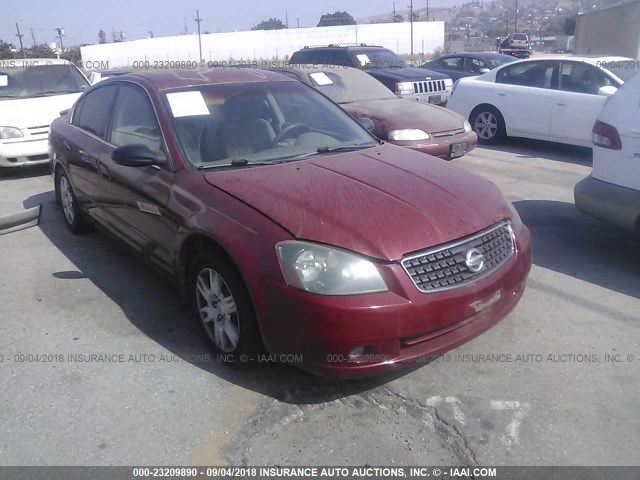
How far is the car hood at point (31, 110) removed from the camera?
8.22 m

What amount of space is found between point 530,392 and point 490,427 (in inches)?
15.8

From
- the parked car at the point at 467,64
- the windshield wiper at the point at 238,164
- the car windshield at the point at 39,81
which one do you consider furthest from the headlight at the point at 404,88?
the windshield wiper at the point at 238,164

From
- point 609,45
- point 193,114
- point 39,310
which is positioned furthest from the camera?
point 609,45

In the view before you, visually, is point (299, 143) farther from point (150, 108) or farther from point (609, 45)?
point (609, 45)

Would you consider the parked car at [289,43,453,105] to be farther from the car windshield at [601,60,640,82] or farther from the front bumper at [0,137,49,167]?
the front bumper at [0,137,49,167]

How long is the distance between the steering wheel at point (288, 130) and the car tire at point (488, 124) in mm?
6338

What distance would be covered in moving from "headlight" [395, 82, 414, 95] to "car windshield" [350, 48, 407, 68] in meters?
1.57

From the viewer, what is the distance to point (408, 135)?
287 inches

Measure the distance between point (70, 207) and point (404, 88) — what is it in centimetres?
734

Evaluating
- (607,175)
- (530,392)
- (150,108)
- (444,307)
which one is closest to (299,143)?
(150,108)

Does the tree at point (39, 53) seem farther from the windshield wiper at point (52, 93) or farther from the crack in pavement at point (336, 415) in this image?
the crack in pavement at point (336, 415)

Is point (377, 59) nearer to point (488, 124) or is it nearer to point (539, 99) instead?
point (488, 124)

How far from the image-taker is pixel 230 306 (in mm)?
3225

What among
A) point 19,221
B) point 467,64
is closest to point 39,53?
point 467,64
